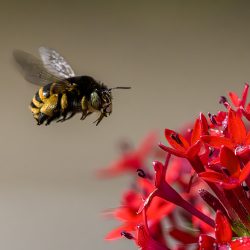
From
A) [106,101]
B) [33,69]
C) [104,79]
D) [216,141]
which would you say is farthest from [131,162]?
[104,79]

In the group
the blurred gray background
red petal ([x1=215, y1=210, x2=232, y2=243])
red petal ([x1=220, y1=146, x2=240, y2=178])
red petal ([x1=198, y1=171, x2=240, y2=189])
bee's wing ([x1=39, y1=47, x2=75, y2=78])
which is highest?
bee's wing ([x1=39, y1=47, x2=75, y2=78])

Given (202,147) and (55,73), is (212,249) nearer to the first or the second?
(202,147)

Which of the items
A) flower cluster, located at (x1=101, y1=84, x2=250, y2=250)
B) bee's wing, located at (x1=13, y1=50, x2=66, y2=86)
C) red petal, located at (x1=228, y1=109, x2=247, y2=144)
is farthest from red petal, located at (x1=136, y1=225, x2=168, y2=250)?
bee's wing, located at (x1=13, y1=50, x2=66, y2=86)

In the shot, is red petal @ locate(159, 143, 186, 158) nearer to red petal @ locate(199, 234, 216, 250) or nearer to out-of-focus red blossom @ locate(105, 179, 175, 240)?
red petal @ locate(199, 234, 216, 250)

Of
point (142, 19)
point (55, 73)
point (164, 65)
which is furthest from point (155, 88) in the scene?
point (55, 73)

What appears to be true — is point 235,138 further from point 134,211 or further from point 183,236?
point 134,211

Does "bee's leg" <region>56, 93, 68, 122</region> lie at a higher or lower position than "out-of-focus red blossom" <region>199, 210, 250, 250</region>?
higher
